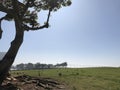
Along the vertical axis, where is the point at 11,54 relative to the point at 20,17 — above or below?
below

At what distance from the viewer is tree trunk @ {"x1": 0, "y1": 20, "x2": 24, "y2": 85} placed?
20.1 metres

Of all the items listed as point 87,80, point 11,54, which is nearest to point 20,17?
point 11,54

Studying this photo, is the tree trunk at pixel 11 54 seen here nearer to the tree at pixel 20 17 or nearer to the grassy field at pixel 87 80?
the tree at pixel 20 17

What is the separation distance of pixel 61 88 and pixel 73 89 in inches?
41.8

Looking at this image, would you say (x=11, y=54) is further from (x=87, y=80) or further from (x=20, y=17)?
(x=87, y=80)

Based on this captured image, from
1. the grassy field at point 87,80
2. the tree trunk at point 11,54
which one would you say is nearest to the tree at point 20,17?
the tree trunk at point 11,54

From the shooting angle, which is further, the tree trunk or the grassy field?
the grassy field

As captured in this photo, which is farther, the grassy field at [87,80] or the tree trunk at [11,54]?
the grassy field at [87,80]

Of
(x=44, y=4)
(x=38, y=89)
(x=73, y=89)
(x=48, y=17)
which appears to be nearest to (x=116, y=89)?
(x=73, y=89)

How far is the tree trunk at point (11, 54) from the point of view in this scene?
2006cm

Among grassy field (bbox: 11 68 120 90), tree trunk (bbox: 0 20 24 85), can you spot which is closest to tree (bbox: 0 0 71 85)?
tree trunk (bbox: 0 20 24 85)

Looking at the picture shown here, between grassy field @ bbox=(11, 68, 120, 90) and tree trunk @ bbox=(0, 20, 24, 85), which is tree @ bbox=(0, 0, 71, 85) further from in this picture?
grassy field @ bbox=(11, 68, 120, 90)

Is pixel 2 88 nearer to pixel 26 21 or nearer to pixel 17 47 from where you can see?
pixel 17 47

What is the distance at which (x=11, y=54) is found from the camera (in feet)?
67.5
